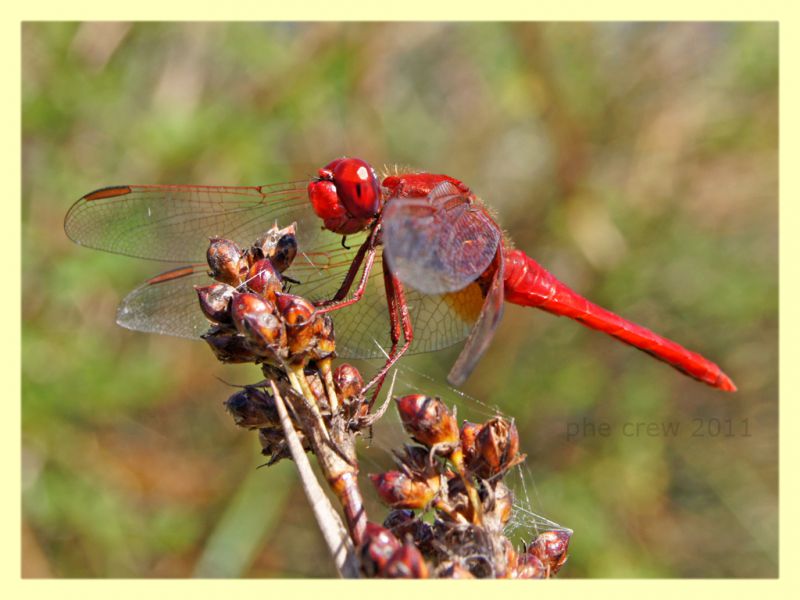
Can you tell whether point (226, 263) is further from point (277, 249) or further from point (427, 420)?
point (427, 420)

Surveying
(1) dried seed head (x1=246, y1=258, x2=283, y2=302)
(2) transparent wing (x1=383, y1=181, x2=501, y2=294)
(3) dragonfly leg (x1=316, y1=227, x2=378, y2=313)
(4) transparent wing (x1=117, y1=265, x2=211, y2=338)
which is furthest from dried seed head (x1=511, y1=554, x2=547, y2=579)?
(4) transparent wing (x1=117, y1=265, x2=211, y2=338)

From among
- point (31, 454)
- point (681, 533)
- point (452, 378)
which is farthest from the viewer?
point (681, 533)

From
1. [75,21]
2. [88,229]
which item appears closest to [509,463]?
[88,229]

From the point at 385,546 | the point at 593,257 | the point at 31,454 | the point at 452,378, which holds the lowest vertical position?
the point at 31,454

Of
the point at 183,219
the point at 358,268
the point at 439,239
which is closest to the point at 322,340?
the point at 439,239

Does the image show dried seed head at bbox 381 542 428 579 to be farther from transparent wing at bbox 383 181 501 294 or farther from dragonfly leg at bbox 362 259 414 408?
dragonfly leg at bbox 362 259 414 408

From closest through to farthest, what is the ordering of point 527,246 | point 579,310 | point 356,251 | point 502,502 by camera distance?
point 502,502
point 356,251
point 579,310
point 527,246

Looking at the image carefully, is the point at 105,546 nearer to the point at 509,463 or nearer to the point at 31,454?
the point at 31,454

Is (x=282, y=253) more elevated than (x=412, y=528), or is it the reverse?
(x=282, y=253)
